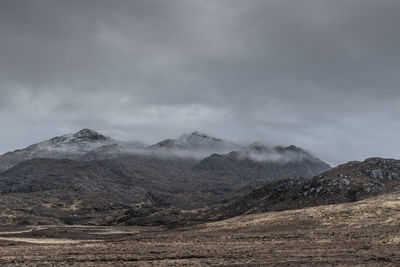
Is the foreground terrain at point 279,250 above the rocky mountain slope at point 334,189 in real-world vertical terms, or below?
below

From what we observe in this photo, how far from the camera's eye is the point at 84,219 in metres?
195

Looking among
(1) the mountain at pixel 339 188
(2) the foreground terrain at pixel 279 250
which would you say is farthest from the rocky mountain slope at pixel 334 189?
(2) the foreground terrain at pixel 279 250

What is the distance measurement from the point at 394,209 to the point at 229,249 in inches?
1585

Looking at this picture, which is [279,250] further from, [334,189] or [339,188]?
[334,189]

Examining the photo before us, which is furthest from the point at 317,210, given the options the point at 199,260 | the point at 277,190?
the point at 277,190

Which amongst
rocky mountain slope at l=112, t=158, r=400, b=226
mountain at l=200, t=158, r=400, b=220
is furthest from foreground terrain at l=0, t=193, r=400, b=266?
rocky mountain slope at l=112, t=158, r=400, b=226

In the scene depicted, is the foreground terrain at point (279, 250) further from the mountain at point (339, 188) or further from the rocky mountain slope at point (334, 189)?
the rocky mountain slope at point (334, 189)

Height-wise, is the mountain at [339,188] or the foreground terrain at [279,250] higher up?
the mountain at [339,188]

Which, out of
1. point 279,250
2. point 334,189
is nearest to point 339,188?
point 334,189

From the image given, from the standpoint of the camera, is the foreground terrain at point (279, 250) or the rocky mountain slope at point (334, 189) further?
the rocky mountain slope at point (334, 189)

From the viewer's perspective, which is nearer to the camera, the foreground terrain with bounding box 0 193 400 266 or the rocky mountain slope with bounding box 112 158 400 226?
the foreground terrain with bounding box 0 193 400 266

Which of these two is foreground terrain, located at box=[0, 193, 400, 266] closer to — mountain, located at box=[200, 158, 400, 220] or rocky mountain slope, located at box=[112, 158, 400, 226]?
mountain, located at box=[200, 158, 400, 220]

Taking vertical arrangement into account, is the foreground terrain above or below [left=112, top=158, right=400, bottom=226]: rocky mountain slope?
below

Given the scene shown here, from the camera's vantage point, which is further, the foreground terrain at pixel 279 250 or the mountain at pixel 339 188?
the mountain at pixel 339 188
